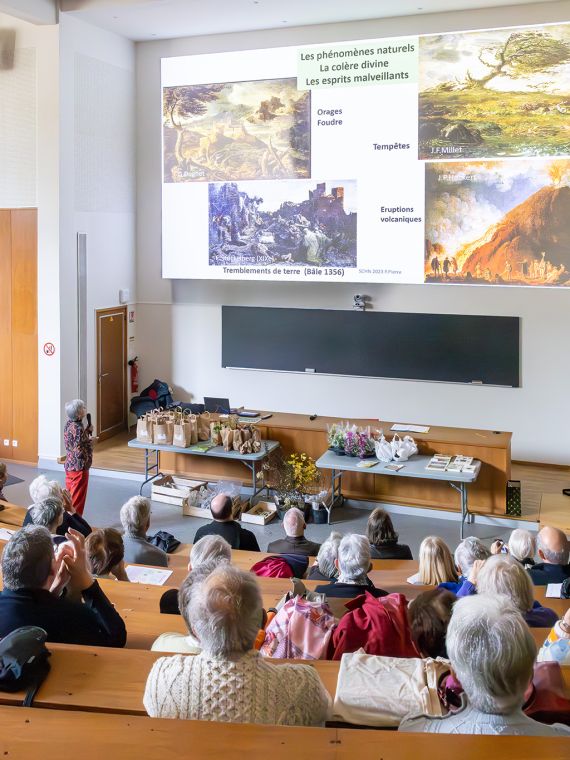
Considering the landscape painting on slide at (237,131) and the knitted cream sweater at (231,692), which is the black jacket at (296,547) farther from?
the landscape painting on slide at (237,131)

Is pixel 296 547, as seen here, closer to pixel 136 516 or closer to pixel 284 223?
pixel 136 516

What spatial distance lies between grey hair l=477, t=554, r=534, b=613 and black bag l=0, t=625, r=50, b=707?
167cm

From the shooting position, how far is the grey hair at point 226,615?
7.89 feet

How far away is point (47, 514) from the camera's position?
505 centimetres

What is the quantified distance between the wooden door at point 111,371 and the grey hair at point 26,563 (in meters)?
7.69

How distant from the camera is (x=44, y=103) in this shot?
9.82 metres

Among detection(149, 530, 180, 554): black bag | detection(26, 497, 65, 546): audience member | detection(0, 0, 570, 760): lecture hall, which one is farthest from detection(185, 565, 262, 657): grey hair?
detection(149, 530, 180, 554): black bag

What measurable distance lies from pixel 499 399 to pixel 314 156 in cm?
368

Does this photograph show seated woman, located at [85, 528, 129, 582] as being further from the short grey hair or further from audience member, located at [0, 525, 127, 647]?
the short grey hair

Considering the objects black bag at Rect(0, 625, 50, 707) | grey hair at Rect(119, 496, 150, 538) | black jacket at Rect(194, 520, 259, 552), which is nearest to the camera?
black bag at Rect(0, 625, 50, 707)

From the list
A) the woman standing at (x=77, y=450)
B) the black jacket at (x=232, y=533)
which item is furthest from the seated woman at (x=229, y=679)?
the woman standing at (x=77, y=450)

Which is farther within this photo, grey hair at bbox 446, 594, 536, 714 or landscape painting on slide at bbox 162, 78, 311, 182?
landscape painting on slide at bbox 162, 78, 311, 182

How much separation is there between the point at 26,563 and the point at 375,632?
4.58 feet

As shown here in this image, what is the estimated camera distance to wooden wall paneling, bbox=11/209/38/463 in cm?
1006
